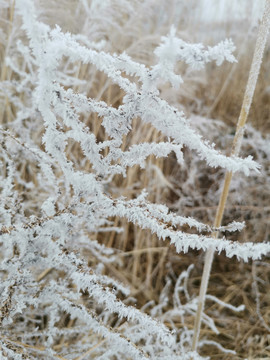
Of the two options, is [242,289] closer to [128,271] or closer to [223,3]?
[128,271]

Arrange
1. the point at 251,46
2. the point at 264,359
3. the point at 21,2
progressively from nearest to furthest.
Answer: the point at 21,2 → the point at 264,359 → the point at 251,46

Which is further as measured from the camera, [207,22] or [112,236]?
[207,22]

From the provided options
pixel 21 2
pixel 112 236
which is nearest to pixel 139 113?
pixel 21 2

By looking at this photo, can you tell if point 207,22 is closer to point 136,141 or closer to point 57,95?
point 136,141

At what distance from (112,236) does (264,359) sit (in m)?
0.80

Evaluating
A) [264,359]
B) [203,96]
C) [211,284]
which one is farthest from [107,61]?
[203,96]

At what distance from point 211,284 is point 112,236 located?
540mm

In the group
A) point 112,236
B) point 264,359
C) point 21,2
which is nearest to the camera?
point 21,2

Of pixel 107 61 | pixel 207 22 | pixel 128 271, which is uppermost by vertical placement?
pixel 207 22

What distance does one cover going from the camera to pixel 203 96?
9.22 ft

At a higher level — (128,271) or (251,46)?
(251,46)

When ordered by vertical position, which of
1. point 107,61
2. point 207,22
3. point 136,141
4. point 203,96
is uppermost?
point 207,22

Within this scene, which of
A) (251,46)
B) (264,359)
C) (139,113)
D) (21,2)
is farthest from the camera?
(251,46)

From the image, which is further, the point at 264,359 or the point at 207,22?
the point at 207,22
